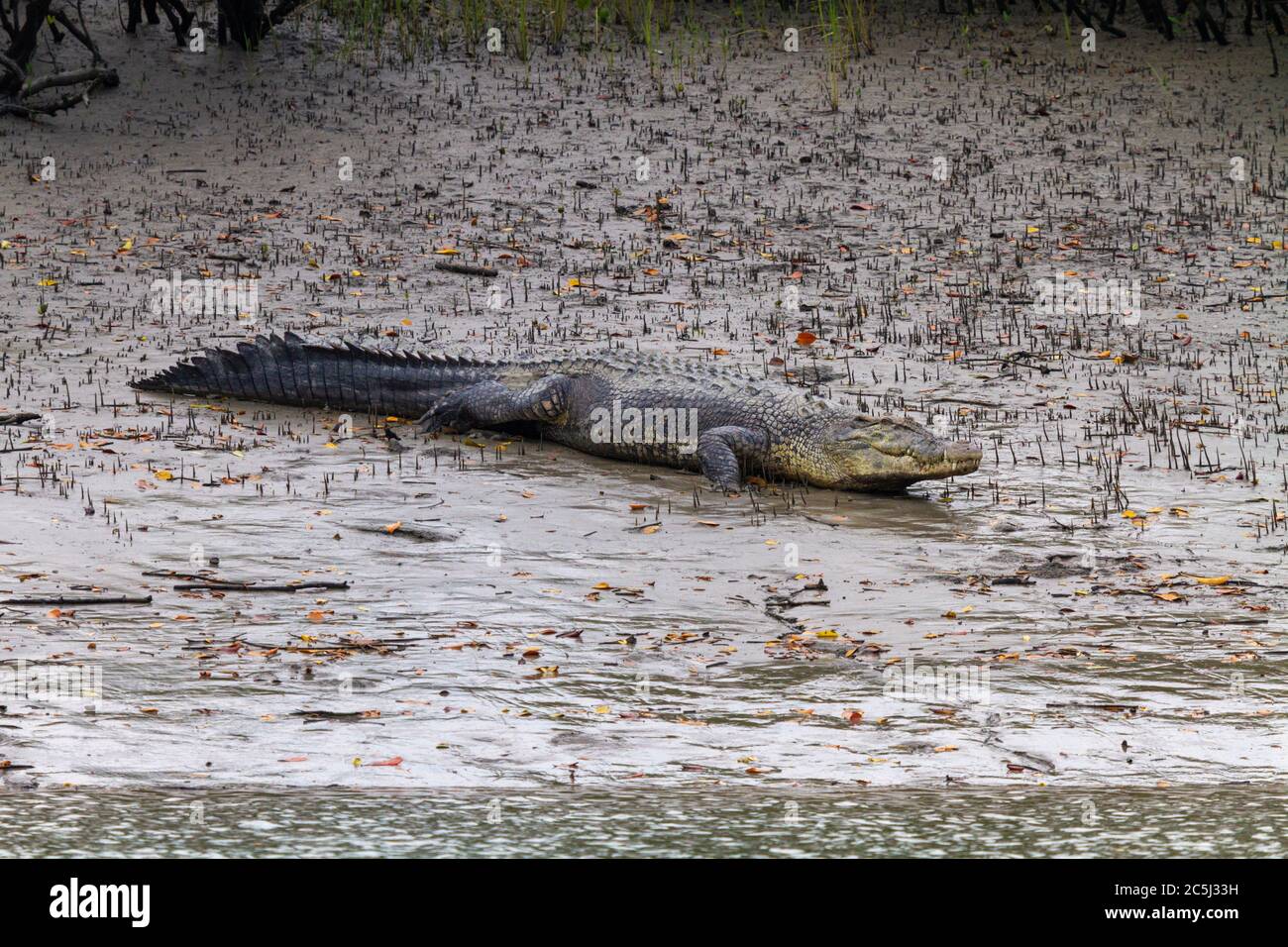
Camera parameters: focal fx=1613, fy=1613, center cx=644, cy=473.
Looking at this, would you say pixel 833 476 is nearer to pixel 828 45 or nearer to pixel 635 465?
pixel 635 465

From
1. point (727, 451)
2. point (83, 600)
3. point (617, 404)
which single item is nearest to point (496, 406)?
point (617, 404)

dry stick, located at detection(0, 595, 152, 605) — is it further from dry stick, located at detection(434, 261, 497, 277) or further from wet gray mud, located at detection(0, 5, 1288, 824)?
dry stick, located at detection(434, 261, 497, 277)

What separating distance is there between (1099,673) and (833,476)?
338 centimetres

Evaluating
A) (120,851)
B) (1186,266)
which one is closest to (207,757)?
(120,851)

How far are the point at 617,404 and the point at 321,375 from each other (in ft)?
6.89

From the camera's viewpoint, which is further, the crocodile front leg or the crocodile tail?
the crocodile tail

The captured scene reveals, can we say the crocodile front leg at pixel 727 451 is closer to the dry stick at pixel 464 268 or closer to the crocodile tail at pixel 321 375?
the crocodile tail at pixel 321 375

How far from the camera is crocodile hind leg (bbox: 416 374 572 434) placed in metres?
10.0

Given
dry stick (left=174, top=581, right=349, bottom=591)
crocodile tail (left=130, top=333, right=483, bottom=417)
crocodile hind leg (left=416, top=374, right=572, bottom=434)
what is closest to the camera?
dry stick (left=174, top=581, right=349, bottom=591)

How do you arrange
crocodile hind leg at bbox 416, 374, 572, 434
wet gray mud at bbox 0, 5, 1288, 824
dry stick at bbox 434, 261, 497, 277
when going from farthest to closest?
dry stick at bbox 434, 261, 497, 277, crocodile hind leg at bbox 416, 374, 572, 434, wet gray mud at bbox 0, 5, 1288, 824

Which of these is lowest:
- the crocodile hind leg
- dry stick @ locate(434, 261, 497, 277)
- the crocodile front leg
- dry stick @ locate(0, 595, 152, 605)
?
dry stick @ locate(0, 595, 152, 605)

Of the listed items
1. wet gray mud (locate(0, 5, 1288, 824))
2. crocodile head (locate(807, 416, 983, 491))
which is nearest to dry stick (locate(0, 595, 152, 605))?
wet gray mud (locate(0, 5, 1288, 824))

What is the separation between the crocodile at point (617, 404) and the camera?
30.0 ft

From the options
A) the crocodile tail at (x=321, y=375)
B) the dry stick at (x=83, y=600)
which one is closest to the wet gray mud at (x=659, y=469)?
the dry stick at (x=83, y=600)
